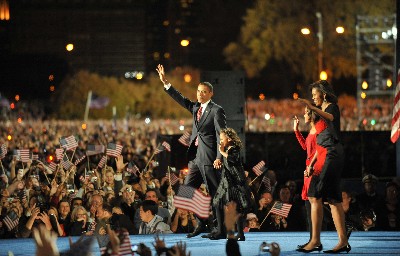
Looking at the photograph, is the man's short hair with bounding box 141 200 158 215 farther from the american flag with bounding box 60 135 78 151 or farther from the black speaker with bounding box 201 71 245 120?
the american flag with bounding box 60 135 78 151

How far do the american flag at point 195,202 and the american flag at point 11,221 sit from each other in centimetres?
325

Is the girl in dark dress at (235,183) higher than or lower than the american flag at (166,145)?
lower

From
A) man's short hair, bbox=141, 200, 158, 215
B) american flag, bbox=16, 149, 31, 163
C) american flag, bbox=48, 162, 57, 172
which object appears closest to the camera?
man's short hair, bbox=141, 200, 158, 215

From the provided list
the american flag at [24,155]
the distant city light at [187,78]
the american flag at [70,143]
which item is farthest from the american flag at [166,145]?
the distant city light at [187,78]

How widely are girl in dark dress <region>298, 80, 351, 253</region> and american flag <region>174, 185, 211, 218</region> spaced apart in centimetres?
164

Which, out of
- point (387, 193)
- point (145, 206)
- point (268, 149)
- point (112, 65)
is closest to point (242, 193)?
point (145, 206)

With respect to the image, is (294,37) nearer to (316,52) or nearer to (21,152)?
(316,52)

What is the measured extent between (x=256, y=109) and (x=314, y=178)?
70.2 meters

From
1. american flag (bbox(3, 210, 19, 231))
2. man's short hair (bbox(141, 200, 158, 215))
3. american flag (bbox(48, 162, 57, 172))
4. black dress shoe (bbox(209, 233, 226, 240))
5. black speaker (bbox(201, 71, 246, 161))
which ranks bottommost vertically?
black dress shoe (bbox(209, 233, 226, 240))

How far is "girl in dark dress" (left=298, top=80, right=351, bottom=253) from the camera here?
12.4 meters

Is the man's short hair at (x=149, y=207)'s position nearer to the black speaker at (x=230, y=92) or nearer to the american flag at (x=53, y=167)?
the black speaker at (x=230, y=92)

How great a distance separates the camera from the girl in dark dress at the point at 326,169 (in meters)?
12.4

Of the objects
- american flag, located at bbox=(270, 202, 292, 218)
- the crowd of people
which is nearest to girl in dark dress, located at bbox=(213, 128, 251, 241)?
the crowd of people

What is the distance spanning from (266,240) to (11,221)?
401cm
